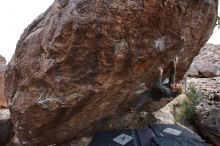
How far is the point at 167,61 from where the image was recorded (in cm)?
469

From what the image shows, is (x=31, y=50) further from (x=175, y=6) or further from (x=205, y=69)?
(x=205, y=69)

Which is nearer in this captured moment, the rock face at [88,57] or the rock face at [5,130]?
the rock face at [88,57]

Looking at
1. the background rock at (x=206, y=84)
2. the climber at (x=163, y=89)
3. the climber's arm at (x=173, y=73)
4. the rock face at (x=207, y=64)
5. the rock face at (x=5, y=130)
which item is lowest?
the rock face at (x=5, y=130)

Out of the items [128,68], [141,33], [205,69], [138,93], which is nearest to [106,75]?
[128,68]

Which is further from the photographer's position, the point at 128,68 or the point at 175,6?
the point at 128,68

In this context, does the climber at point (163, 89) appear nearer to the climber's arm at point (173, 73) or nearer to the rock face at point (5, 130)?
the climber's arm at point (173, 73)

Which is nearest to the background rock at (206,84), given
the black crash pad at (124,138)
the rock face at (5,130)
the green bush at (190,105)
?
the green bush at (190,105)

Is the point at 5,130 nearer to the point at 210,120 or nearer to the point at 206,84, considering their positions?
the point at 210,120

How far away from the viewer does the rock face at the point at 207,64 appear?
33.2ft

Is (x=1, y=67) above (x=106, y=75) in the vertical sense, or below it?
below

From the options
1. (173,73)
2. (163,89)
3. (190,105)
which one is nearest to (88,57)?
(163,89)

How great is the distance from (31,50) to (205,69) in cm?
741

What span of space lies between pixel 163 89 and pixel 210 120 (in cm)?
249

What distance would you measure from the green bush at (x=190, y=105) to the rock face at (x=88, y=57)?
3.20m
